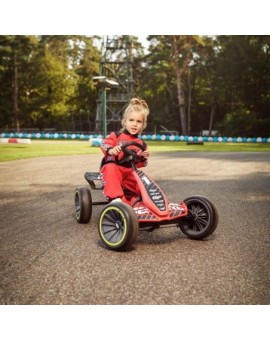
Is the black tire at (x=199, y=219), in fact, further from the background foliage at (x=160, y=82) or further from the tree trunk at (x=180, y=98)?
the tree trunk at (x=180, y=98)

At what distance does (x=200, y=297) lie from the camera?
2.22 meters

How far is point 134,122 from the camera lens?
12.4ft

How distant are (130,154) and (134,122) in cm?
35

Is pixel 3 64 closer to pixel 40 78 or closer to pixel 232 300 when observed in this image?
pixel 40 78

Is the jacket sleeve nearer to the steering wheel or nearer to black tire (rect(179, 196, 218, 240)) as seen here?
the steering wheel

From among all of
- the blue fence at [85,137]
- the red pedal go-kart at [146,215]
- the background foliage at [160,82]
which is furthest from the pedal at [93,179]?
the blue fence at [85,137]

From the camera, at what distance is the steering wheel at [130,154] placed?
3.56 metres

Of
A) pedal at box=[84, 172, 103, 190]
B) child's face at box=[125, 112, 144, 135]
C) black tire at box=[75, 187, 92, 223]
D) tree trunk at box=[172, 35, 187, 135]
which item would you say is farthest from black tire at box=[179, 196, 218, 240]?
tree trunk at box=[172, 35, 187, 135]

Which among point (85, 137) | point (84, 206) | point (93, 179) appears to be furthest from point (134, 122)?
point (85, 137)

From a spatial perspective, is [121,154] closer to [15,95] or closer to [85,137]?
[15,95]

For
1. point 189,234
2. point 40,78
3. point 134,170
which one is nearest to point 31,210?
point 134,170

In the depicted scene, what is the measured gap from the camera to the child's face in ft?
12.2

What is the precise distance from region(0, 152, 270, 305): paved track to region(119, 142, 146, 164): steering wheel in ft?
2.30
